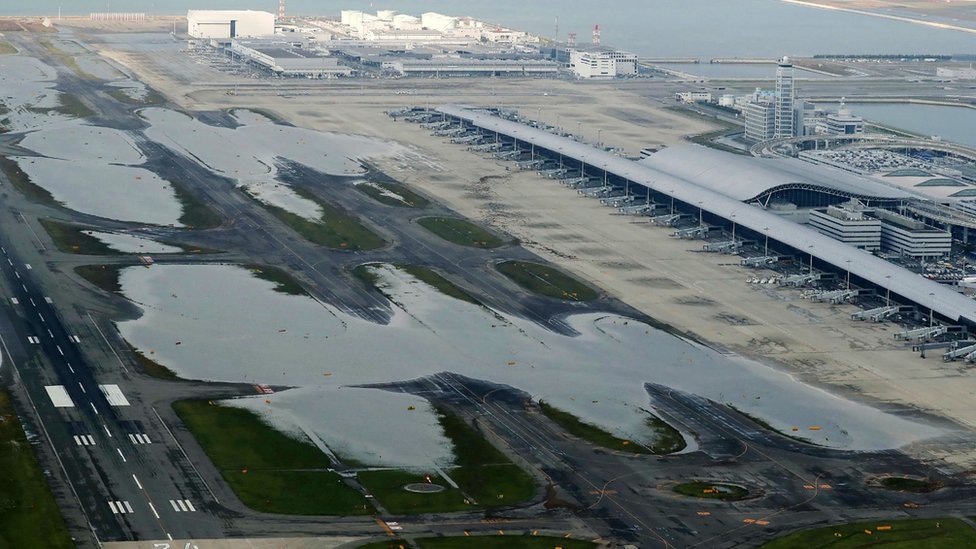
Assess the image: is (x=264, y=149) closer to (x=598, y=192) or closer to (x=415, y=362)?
(x=598, y=192)

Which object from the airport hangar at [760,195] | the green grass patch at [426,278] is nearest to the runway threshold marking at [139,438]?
the green grass patch at [426,278]

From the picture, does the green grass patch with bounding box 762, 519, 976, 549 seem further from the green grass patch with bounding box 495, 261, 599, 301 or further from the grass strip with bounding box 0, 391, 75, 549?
the green grass patch with bounding box 495, 261, 599, 301

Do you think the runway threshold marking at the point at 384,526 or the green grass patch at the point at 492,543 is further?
the runway threshold marking at the point at 384,526

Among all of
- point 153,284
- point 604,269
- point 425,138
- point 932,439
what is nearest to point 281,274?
point 153,284

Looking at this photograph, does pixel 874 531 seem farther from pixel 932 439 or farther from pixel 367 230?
pixel 367 230

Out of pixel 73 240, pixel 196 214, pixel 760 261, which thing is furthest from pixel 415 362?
pixel 196 214

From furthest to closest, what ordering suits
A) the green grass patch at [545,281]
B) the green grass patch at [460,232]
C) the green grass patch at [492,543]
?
the green grass patch at [460,232], the green grass patch at [545,281], the green grass patch at [492,543]

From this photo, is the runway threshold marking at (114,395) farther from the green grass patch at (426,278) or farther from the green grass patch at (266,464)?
the green grass patch at (426,278)
